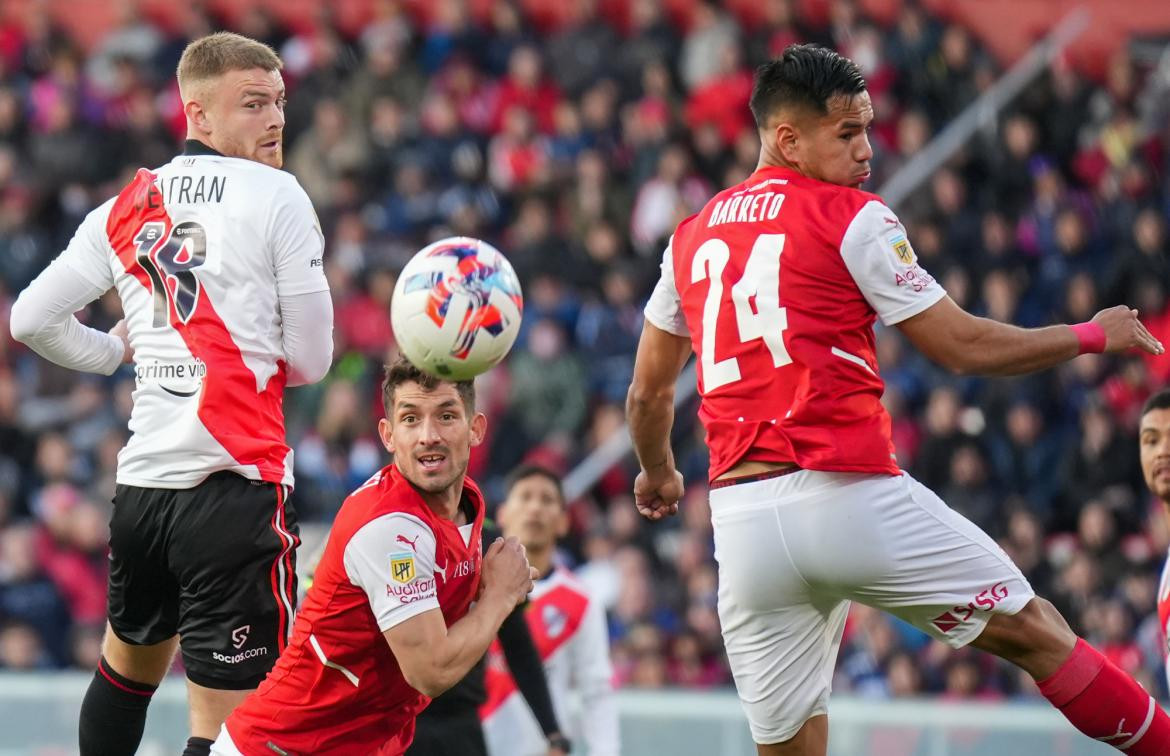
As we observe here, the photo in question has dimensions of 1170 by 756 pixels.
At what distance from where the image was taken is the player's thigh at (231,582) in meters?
5.77

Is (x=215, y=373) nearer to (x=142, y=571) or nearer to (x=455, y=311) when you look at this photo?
(x=142, y=571)

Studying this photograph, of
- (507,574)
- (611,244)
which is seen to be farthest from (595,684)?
(611,244)

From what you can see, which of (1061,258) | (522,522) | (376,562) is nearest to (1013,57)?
(1061,258)

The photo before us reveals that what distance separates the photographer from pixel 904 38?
1496 cm

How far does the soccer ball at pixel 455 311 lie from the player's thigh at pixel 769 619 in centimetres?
87

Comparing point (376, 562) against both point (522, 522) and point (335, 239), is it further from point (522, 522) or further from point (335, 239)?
point (335, 239)

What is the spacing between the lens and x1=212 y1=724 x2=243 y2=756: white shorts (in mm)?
5527

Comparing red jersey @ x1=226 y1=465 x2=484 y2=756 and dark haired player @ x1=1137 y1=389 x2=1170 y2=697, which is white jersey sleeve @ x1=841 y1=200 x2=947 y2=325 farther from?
dark haired player @ x1=1137 y1=389 x2=1170 y2=697

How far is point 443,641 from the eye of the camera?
17.7ft

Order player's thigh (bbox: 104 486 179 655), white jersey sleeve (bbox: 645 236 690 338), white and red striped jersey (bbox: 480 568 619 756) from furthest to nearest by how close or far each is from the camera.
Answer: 1. white and red striped jersey (bbox: 480 568 619 756)
2. white jersey sleeve (bbox: 645 236 690 338)
3. player's thigh (bbox: 104 486 179 655)

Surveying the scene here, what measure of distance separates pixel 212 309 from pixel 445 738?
2223 mm

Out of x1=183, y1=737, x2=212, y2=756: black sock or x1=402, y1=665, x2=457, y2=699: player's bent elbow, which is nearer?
x1=402, y1=665, x2=457, y2=699: player's bent elbow

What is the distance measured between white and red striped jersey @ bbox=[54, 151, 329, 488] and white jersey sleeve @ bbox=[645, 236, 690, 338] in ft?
3.63

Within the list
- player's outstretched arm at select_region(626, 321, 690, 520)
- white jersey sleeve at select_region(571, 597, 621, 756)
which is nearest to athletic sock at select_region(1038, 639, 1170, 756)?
player's outstretched arm at select_region(626, 321, 690, 520)
